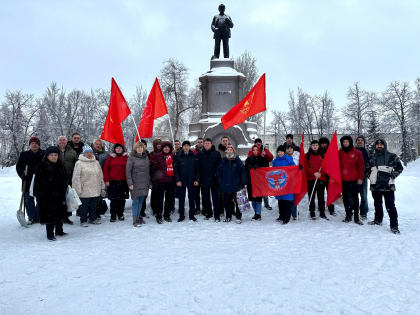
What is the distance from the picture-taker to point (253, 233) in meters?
5.95

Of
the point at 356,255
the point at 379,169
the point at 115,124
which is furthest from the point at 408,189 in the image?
the point at 115,124

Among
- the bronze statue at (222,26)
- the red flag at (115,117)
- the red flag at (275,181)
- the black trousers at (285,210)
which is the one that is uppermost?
the bronze statue at (222,26)

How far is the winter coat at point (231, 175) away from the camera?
6852 millimetres

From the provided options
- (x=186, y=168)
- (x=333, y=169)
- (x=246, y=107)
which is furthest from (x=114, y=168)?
(x=333, y=169)

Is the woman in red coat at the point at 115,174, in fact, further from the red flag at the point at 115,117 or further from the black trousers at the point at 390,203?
the black trousers at the point at 390,203

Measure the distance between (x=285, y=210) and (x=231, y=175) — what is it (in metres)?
1.39

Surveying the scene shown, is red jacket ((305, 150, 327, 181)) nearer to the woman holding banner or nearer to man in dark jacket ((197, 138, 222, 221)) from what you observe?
the woman holding banner

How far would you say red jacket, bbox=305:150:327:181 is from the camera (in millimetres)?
7082

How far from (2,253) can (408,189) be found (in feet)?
36.4

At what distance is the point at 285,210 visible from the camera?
22.4ft

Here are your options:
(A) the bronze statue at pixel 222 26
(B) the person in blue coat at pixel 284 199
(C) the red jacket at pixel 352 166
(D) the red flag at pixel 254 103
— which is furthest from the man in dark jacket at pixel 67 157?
(A) the bronze statue at pixel 222 26

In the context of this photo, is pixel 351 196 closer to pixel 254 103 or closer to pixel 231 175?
pixel 231 175

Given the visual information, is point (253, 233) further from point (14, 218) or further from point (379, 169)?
→ point (14, 218)

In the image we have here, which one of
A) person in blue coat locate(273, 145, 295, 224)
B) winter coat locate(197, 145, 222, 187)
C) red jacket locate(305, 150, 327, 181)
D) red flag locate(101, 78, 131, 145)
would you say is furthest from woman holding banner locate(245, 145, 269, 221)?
red flag locate(101, 78, 131, 145)
